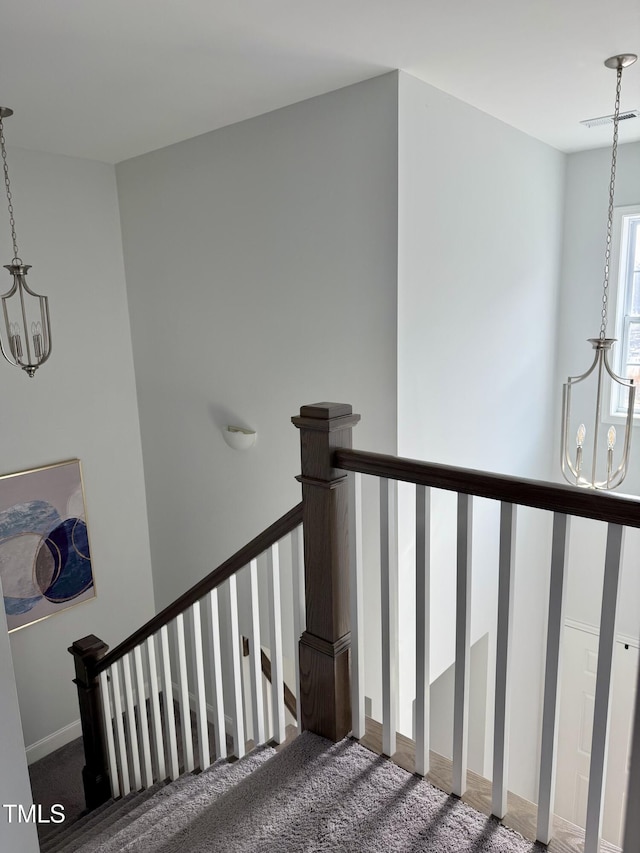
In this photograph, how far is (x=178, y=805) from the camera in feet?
6.78

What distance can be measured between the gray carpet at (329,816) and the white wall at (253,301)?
5.14ft

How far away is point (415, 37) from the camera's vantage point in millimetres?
2361

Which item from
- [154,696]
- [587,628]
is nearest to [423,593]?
[154,696]

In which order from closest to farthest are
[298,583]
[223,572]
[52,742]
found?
1. [298,583]
2. [223,572]
3. [52,742]

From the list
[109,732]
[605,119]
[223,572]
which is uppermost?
[605,119]

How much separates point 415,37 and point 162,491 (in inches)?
127

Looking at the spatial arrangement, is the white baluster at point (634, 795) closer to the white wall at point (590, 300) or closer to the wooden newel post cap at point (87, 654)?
the wooden newel post cap at point (87, 654)

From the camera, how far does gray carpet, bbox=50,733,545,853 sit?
58.2 inches

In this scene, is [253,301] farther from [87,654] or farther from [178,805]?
[178,805]

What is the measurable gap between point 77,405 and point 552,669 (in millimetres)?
3549

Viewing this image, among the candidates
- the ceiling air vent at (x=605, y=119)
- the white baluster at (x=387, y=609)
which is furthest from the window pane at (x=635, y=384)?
the white baluster at (x=387, y=609)

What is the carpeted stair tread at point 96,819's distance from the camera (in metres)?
2.78

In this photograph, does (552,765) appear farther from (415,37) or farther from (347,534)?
(415,37)

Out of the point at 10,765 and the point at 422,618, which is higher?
the point at 422,618
